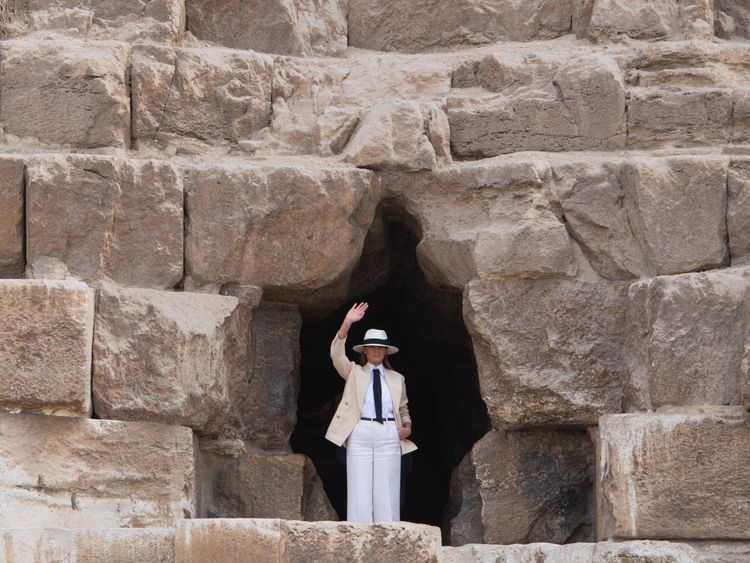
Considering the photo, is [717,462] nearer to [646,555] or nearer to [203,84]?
[646,555]

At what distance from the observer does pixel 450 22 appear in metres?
9.75

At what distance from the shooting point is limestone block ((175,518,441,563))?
7.16 meters

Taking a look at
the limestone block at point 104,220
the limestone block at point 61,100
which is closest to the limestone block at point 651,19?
the limestone block at point 104,220

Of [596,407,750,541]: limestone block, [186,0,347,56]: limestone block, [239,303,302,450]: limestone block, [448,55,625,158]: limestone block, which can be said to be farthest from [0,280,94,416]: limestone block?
[596,407,750,541]: limestone block

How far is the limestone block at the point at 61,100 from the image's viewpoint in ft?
28.8

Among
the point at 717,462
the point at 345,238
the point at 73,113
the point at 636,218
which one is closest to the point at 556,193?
the point at 636,218

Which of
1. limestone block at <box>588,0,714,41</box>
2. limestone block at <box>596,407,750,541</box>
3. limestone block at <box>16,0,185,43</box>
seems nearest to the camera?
limestone block at <box>596,407,750,541</box>

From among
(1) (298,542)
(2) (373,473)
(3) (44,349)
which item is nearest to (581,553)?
(1) (298,542)

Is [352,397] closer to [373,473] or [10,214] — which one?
[373,473]

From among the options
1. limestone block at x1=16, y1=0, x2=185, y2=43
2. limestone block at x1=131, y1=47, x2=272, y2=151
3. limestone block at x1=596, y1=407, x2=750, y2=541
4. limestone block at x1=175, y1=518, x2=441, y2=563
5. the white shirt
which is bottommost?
limestone block at x1=175, y1=518, x2=441, y2=563

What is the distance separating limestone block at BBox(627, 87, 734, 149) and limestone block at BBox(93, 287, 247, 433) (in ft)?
8.31

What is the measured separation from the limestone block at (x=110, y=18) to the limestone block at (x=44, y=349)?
182 centimetres

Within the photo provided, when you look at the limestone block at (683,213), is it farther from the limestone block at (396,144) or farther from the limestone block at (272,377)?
the limestone block at (272,377)

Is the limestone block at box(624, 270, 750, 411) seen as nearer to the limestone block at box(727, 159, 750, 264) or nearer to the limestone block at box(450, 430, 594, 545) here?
the limestone block at box(727, 159, 750, 264)
